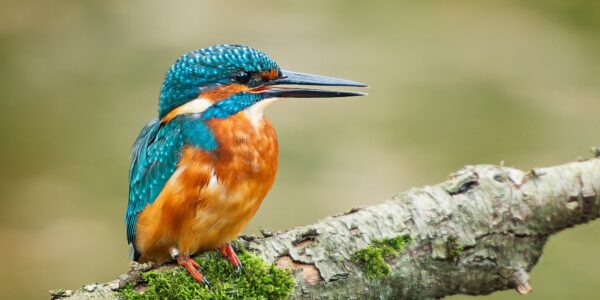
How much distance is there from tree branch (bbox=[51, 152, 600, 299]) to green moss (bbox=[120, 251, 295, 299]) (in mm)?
43

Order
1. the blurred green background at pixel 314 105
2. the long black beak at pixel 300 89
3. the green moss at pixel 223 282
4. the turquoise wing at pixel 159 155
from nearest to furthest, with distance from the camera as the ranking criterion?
the green moss at pixel 223 282 → the turquoise wing at pixel 159 155 → the long black beak at pixel 300 89 → the blurred green background at pixel 314 105

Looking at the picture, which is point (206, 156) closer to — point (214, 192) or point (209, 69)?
point (214, 192)

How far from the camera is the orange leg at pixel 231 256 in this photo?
2.36 meters

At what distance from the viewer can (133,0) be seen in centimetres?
687

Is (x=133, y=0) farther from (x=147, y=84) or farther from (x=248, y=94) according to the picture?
(x=248, y=94)

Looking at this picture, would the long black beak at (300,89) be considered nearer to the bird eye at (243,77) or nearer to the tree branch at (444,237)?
the bird eye at (243,77)

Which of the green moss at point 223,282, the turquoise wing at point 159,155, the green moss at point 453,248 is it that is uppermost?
the turquoise wing at point 159,155

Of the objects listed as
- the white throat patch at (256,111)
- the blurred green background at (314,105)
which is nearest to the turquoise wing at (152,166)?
the white throat patch at (256,111)

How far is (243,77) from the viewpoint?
245 centimetres

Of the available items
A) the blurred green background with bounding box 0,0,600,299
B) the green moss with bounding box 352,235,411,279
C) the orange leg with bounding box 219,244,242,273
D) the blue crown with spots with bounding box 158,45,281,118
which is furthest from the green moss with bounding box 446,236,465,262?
the blurred green background with bounding box 0,0,600,299

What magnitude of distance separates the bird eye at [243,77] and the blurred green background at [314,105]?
2.69m

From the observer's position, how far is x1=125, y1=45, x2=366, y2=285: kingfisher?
2.32m

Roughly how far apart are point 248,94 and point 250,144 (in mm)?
169

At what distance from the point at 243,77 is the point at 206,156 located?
283mm
